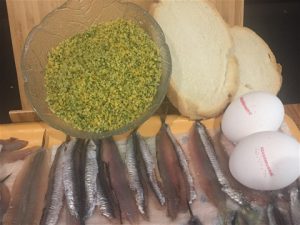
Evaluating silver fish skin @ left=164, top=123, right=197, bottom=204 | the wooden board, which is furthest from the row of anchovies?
the wooden board

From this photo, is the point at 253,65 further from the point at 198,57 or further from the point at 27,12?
the point at 27,12

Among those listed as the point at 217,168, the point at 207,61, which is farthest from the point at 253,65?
the point at 217,168

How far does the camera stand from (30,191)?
4.78 ft

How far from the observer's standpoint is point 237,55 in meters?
1.82

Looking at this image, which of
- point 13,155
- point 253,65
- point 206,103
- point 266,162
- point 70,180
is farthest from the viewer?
point 253,65

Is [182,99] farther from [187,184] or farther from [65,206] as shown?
[65,206]

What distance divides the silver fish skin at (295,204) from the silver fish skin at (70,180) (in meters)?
0.61

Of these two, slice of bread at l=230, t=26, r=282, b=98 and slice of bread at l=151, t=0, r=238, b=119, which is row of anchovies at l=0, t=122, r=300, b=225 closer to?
slice of bread at l=151, t=0, r=238, b=119

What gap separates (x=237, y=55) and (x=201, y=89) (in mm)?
218

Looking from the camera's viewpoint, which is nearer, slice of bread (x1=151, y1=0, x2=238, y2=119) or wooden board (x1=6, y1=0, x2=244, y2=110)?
slice of bread (x1=151, y1=0, x2=238, y2=119)

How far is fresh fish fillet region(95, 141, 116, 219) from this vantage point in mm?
1400

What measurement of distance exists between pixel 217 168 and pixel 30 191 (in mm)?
571

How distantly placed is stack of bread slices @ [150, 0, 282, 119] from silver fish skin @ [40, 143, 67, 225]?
450 mm

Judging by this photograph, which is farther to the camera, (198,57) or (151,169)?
(198,57)
